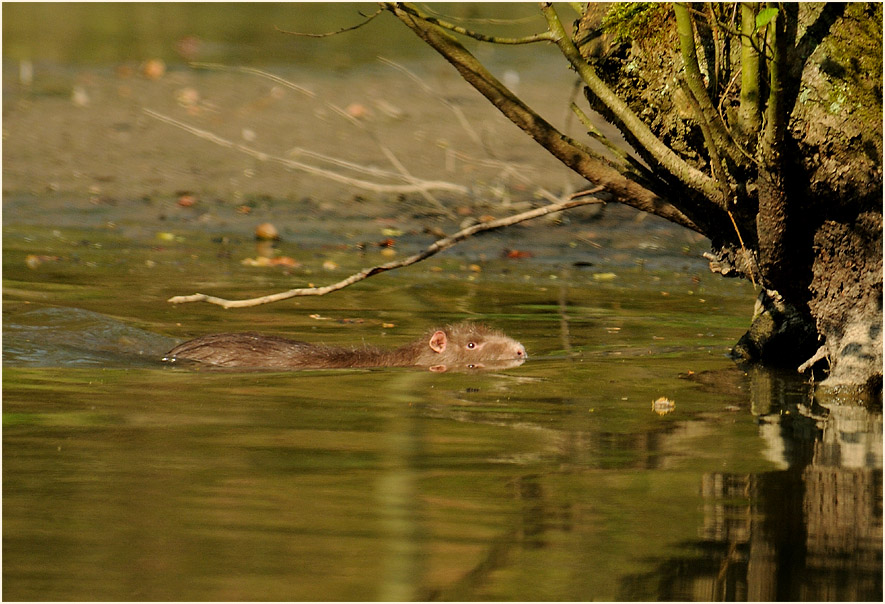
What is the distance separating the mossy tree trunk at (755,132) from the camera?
6277 millimetres

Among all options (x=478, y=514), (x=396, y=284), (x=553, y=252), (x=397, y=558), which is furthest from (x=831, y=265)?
(x=553, y=252)

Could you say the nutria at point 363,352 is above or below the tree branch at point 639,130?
below

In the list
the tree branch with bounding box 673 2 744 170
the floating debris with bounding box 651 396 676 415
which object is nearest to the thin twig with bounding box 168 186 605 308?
the tree branch with bounding box 673 2 744 170

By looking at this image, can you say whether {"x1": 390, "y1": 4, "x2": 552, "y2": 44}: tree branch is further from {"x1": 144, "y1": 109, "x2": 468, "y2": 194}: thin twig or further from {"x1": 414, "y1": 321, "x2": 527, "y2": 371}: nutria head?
{"x1": 414, "y1": 321, "x2": 527, "y2": 371}: nutria head

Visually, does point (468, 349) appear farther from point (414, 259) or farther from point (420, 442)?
point (420, 442)

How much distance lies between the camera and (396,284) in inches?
442

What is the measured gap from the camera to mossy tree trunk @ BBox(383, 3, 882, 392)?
20.6ft

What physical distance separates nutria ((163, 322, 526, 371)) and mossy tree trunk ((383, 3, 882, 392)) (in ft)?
4.78

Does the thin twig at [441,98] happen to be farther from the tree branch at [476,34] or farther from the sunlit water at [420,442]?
the sunlit water at [420,442]

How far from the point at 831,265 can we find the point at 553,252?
6004 millimetres

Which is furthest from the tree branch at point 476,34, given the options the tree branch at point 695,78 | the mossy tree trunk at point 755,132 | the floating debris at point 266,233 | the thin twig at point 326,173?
the floating debris at point 266,233

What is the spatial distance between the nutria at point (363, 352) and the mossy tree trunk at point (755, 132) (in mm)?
1457

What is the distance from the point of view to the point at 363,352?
8156 mm

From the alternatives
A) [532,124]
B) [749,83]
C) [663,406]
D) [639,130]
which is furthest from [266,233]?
[749,83]
